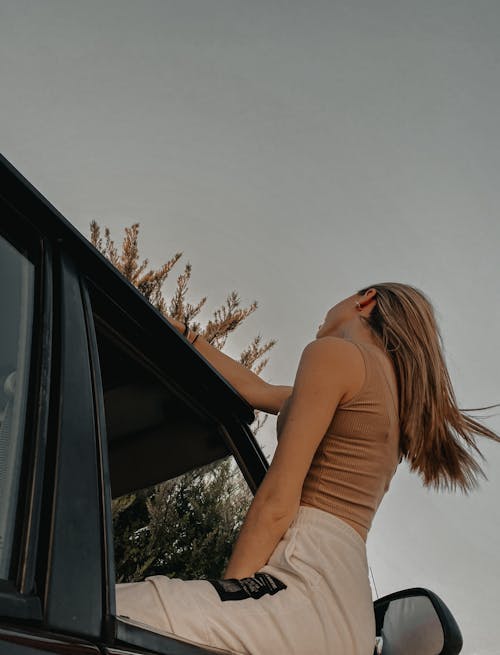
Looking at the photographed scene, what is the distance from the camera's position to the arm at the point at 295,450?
150 centimetres

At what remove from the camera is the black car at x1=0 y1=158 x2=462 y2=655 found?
76 centimetres

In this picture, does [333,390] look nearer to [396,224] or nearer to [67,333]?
[67,333]

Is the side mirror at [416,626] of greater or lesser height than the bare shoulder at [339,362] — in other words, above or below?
below

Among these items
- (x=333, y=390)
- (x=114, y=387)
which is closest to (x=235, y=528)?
(x=333, y=390)

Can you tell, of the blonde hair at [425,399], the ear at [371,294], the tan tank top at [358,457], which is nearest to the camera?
the tan tank top at [358,457]

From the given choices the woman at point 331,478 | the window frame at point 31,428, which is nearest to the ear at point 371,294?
the woman at point 331,478

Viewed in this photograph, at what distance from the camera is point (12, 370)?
92 centimetres

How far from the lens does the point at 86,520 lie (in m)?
0.87

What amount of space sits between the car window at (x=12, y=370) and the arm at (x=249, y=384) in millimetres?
1386

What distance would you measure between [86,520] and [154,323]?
2.00 feet

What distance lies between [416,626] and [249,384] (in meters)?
1.10

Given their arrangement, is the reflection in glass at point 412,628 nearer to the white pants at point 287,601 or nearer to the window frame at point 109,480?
the white pants at point 287,601

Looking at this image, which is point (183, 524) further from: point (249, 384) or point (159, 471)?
point (249, 384)

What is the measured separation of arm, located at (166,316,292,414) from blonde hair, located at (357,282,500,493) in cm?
46
